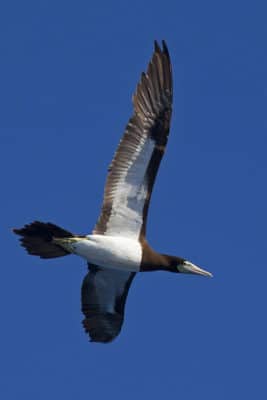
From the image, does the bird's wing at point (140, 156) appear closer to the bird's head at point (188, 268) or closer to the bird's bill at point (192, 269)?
the bird's head at point (188, 268)

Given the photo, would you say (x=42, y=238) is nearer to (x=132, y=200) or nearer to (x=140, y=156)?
(x=132, y=200)

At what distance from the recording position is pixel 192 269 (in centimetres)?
2809

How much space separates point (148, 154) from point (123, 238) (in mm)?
2053

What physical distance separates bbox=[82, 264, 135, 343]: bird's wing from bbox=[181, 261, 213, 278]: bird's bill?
1529 mm

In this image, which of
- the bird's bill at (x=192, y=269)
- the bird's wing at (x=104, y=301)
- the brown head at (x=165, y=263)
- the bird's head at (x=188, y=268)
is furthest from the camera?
the bird's wing at (x=104, y=301)

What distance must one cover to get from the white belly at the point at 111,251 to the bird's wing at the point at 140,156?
0.25m

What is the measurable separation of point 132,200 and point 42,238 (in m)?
2.29

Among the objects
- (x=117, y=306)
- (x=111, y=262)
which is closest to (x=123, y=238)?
(x=111, y=262)

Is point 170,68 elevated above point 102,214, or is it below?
above

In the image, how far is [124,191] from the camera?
27031 millimetres

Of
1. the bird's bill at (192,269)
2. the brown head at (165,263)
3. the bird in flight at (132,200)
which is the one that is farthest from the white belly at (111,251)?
the bird's bill at (192,269)

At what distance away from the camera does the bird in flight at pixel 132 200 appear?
87.7 ft

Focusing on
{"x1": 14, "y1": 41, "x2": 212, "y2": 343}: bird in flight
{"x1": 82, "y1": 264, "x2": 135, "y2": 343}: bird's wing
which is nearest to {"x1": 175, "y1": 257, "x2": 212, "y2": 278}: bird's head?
{"x1": 14, "y1": 41, "x2": 212, "y2": 343}: bird in flight

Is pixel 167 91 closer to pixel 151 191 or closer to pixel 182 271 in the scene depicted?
pixel 151 191
